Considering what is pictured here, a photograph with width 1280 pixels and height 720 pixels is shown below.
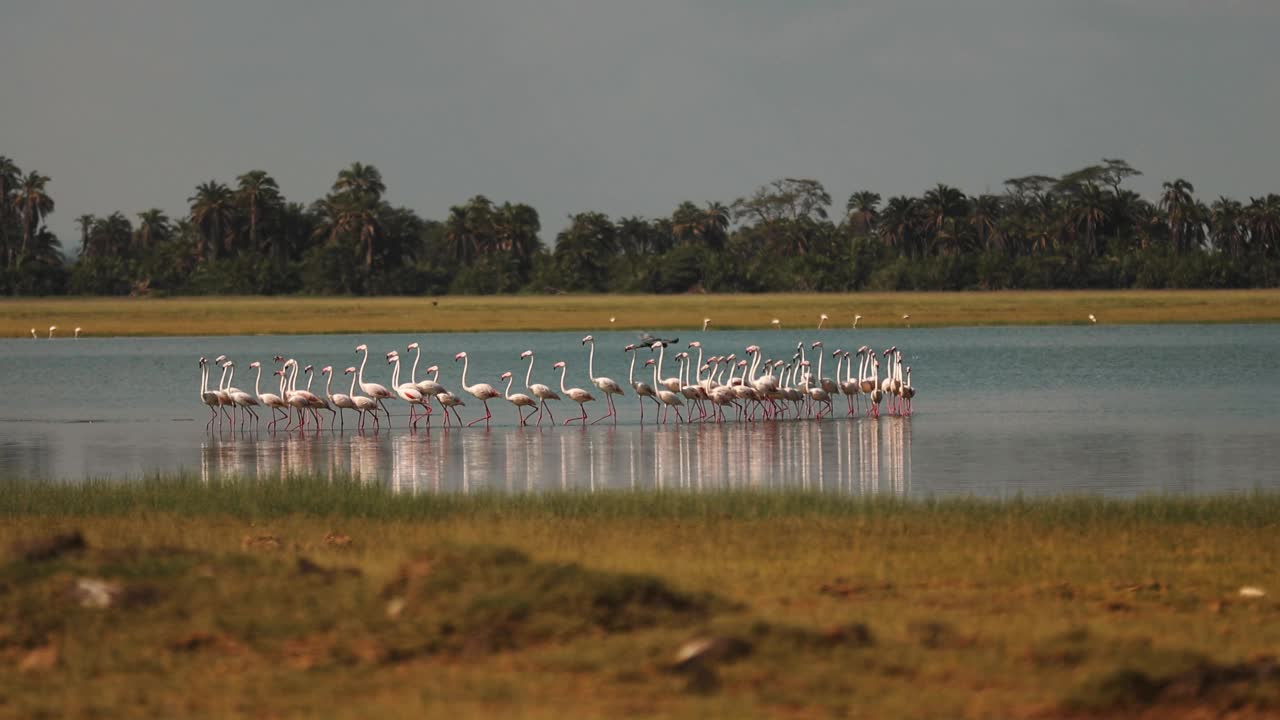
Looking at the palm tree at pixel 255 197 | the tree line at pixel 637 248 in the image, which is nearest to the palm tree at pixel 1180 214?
the tree line at pixel 637 248

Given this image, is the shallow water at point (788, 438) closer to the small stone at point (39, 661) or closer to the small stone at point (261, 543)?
the small stone at point (261, 543)

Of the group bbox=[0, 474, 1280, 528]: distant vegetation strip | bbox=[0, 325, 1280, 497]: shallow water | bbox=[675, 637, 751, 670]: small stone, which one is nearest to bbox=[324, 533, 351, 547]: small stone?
bbox=[0, 474, 1280, 528]: distant vegetation strip

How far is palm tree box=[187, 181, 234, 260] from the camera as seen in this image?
134 meters

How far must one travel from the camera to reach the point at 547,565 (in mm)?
10656

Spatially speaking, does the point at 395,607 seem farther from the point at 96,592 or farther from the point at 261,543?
the point at 261,543

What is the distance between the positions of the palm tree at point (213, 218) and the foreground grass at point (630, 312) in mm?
29198

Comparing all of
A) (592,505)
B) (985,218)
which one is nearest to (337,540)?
(592,505)

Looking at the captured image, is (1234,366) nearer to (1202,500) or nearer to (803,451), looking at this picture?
(803,451)

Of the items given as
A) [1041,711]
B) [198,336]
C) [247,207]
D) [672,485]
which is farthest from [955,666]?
[247,207]

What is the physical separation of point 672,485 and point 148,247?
134 metres

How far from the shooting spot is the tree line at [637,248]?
114m

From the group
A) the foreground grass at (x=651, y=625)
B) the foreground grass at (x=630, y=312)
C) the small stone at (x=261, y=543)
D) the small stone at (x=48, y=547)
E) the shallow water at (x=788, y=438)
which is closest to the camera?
the foreground grass at (x=651, y=625)

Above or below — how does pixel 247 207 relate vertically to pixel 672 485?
above

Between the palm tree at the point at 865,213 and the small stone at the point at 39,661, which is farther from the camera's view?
the palm tree at the point at 865,213
